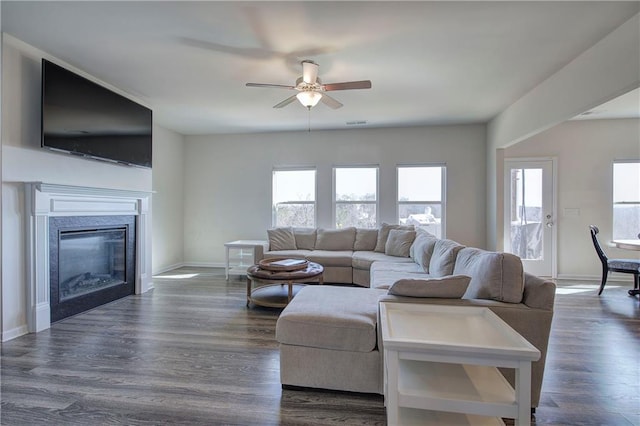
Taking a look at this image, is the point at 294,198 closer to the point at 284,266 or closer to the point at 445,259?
the point at 284,266

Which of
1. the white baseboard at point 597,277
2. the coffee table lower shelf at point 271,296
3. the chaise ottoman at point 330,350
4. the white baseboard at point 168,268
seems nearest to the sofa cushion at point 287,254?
the coffee table lower shelf at point 271,296

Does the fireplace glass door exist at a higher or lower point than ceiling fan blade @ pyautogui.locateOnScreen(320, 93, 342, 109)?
lower

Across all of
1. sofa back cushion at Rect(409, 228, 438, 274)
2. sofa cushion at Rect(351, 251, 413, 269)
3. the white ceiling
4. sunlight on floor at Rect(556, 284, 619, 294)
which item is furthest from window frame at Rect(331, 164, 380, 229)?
sunlight on floor at Rect(556, 284, 619, 294)

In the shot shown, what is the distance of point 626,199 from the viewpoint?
5.01 meters

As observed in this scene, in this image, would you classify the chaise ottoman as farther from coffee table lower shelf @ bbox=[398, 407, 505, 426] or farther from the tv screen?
the tv screen

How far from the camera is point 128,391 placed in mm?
2006

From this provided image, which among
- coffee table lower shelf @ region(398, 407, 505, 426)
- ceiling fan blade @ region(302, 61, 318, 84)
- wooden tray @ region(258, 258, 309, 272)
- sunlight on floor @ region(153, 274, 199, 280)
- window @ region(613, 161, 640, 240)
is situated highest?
ceiling fan blade @ region(302, 61, 318, 84)

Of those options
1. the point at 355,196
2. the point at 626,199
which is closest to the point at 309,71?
the point at 355,196

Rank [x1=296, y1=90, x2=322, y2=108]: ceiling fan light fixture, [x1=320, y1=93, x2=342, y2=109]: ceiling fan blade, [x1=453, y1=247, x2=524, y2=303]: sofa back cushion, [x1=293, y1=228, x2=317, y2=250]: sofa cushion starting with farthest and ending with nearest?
[x1=293, y1=228, x2=317, y2=250]: sofa cushion
[x1=320, y1=93, x2=342, y2=109]: ceiling fan blade
[x1=296, y1=90, x2=322, y2=108]: ceiling fan light fixture
[x1=453, y1=247, x2=524, y2=303]: sofa back cushion

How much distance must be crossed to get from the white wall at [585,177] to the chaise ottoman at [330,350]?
16.1ft

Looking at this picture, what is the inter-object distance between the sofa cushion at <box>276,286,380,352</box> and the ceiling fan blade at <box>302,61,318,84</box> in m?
2.07

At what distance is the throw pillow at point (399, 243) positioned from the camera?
185 inches

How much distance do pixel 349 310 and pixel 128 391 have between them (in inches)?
60.1

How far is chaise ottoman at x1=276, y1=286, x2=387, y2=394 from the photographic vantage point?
1.92 metres
